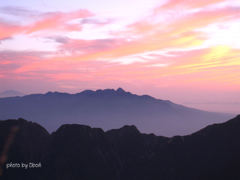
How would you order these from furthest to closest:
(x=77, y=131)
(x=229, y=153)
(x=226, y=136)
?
(x=77, y=131) < (x=226, y=136) < (x=229, y=153)

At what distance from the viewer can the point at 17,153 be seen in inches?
4488

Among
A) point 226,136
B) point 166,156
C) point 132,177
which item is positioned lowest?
point 132,177

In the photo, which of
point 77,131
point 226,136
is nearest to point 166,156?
point 226,136

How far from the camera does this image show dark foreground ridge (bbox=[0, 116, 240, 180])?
338 feet

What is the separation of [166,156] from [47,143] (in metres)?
53.4

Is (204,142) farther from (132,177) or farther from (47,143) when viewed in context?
(47,143)

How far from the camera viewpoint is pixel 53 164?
111562mm

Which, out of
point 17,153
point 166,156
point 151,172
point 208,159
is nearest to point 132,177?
point 151,172

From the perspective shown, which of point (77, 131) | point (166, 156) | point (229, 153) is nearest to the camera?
point (229, 153)

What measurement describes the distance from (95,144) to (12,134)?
3692cm

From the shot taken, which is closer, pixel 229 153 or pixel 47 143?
pixel 229 153

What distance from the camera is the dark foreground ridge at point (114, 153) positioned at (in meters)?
103

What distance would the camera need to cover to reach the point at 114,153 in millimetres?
119500

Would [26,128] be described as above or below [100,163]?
above
